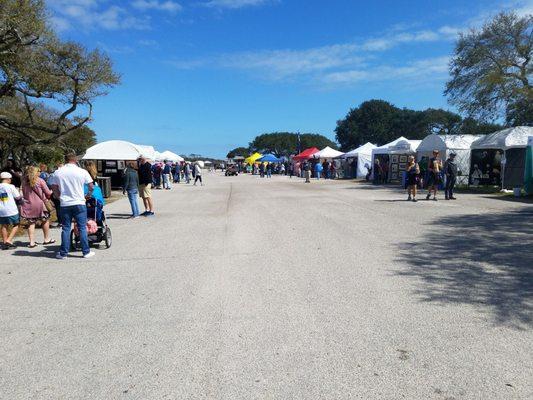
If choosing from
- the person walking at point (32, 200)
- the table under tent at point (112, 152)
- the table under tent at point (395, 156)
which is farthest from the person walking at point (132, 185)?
the table under tent at point (395, 156)

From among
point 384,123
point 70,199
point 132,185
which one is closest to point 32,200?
point 70,199

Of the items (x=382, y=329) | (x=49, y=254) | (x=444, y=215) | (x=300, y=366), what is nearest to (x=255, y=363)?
(x=300, y=366)

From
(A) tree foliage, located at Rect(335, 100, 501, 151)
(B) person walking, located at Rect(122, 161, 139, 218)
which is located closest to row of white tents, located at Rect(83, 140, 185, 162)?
(B) person walking, located at Rect(122, 161, 139, 218)

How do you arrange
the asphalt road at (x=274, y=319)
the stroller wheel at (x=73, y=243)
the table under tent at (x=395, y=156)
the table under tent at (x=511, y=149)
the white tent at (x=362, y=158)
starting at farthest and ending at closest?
the white tent at (x=362, y=158), the table under tent at (x=395, y=156), the table under tent at (x=511, y=149), the stroller wheel at (x=73, y=243), the asphalt road at (x=274, y=319)

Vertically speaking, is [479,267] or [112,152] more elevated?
[112,152]

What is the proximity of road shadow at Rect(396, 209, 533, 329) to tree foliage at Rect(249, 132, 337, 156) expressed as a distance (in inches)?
4409

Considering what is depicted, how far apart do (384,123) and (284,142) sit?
45.0 meters

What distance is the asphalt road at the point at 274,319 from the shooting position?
328 cm

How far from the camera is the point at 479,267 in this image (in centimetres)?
644

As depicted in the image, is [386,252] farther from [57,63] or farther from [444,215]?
Result: [57,63]

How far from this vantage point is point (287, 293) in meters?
5.38

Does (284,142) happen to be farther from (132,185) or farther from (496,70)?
(132,185)

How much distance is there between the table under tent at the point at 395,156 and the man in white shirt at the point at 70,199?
24405 mm

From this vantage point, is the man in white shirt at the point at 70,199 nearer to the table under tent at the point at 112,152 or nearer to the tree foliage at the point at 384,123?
the table under tent at the point at 112,152
